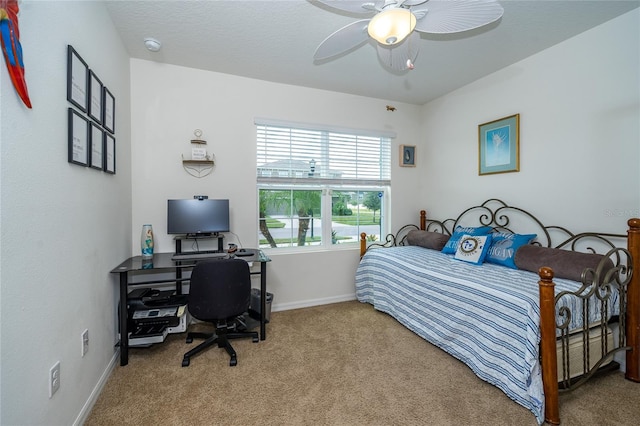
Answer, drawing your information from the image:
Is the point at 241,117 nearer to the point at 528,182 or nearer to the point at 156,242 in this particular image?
the point at 156,242

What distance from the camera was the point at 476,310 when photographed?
2.03 metres

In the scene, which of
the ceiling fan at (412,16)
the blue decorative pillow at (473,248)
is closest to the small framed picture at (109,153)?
the ceiling fan at (412,16)

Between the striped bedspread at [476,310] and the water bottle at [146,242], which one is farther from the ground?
the water bottle at [146,242]

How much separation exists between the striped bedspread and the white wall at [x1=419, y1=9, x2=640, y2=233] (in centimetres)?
76

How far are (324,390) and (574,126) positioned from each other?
2.89m

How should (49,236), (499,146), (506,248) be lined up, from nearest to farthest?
(49,236) < (506,248) < (499,146)

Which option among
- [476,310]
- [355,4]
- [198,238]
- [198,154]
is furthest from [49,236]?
[476,310]

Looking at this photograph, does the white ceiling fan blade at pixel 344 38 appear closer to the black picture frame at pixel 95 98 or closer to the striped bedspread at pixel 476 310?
the black picture frame at pixel 95 98

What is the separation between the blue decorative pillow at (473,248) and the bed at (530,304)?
1 cm

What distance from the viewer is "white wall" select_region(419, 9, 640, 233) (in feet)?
6.85

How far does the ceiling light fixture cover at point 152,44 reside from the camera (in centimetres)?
237

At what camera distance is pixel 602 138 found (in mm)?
2215

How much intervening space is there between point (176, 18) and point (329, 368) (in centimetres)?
287

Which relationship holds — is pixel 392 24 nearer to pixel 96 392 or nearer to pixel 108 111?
pixel 108 111
